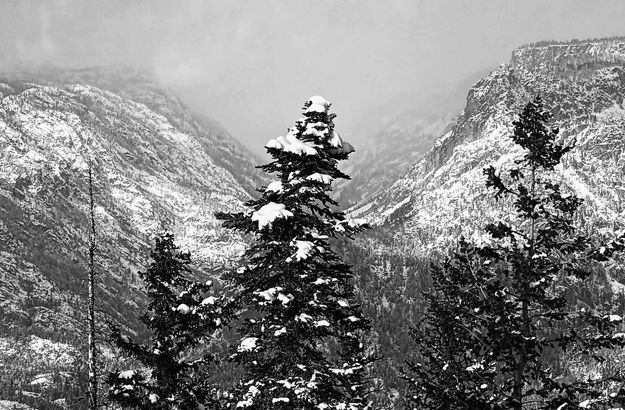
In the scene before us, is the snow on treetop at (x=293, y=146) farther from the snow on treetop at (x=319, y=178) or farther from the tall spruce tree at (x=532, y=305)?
the tall spruce tree at (x=532, y=305)

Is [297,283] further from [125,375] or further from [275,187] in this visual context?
[125,375]

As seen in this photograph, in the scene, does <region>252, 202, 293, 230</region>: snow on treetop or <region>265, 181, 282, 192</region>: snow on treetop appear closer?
<region>252, 202, 293, 230</region>: snow on treetop

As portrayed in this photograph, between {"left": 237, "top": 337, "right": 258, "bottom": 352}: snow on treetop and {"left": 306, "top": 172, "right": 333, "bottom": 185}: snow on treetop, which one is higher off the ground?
{"left": 306, "top": 172, "right": 333, "bottom": 185}: snow on treetop

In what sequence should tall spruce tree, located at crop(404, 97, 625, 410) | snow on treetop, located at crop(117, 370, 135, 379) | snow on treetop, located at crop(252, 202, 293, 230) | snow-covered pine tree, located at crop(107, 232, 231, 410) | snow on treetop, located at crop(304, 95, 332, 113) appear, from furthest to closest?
snow-covered pine tree, located at crop(107, 232, 231, 410) < snow on treetop, located at crop(117, 370, 135, 379) < snow on treetop, located at crop(304, 95, 332, 113) < snow on treetop, located at crop(252, 202, 293, 230) < tall spruce tree, located at crop(404, 97, 625, 410)

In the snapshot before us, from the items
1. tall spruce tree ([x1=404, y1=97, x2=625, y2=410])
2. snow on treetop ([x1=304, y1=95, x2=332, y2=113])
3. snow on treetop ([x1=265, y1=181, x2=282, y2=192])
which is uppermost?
snow on treetop ([x1=304, y1=95, x2=332, y2=113])

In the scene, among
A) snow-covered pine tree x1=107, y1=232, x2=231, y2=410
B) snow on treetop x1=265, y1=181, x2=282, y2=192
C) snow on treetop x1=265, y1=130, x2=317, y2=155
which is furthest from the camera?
snow-covered pine tree x1=107, y1=232, x2=231, y2=410

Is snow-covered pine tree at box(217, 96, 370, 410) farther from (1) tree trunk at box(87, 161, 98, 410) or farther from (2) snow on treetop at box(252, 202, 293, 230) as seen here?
(1) tree trunk at box(87, 161, 98, 410)

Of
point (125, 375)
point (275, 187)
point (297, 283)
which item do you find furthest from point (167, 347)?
point (275, 187)

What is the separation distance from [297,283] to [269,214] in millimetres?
2541

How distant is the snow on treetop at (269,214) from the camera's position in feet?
55.0

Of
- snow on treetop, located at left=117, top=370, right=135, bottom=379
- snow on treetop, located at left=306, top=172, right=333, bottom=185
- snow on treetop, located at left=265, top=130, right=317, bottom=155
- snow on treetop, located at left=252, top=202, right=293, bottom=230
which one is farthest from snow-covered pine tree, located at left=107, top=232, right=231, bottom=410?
snow on treetop, located at left=265, top=130, right=317, bottom=155

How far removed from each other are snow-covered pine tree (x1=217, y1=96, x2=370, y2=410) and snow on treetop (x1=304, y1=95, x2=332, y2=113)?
3cm

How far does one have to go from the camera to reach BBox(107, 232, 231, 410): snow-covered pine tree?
26.4 metres

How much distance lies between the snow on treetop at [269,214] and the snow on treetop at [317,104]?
3.46 metres
